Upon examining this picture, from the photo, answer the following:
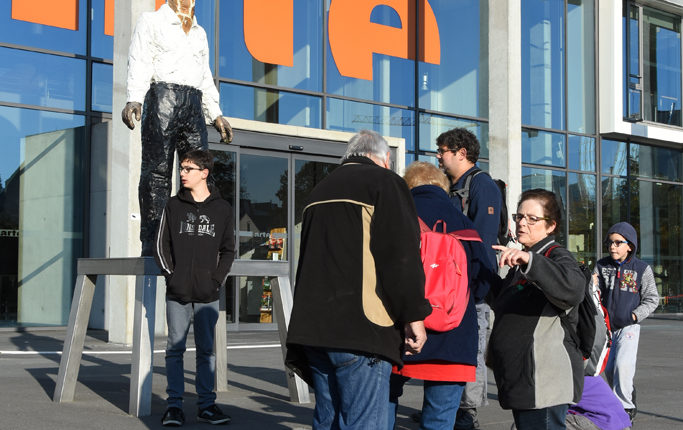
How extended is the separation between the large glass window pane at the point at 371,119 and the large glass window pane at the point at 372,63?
0.19 m

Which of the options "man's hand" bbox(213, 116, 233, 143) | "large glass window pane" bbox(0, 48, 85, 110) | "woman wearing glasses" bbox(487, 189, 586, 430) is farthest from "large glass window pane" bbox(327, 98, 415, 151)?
"woman wearing glasses" bbox(487, 189, 586, 430)

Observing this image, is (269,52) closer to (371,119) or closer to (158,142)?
(371,119)

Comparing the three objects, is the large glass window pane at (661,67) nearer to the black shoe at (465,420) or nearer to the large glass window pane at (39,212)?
the large glass window pane at (39,212)

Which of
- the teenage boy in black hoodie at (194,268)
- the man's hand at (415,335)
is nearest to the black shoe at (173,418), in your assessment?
the teenage boy in black hoodie at (194,268)

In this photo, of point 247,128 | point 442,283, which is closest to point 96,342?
point 247,128

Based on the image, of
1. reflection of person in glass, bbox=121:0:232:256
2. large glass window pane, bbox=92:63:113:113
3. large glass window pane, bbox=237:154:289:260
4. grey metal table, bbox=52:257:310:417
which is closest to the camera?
grey metal table, bbox=52:257:310:417

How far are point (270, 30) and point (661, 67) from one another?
1139 cm

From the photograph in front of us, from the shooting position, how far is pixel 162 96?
709 cm

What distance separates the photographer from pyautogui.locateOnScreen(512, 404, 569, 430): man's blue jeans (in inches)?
156

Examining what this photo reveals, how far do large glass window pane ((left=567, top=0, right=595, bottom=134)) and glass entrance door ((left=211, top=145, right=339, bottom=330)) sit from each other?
7769 mm

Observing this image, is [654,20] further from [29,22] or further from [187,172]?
[187,172]

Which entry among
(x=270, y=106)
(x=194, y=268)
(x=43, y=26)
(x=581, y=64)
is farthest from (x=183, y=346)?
(x=581, y=64)

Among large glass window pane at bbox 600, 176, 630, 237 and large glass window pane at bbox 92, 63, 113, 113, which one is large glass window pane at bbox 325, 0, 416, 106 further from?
large glass window pane at bbox 600, 176, 630, 237

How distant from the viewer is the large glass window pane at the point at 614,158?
21.6 metres
